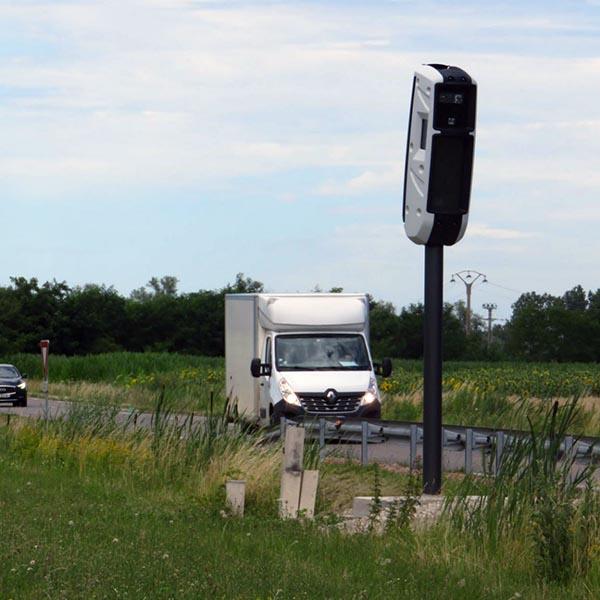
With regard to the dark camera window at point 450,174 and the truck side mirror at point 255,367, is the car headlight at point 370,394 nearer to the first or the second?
the truck side mirror at point 255,367

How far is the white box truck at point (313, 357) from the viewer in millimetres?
26531

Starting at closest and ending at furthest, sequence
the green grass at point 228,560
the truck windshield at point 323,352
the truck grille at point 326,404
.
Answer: the green grass at point 228,560 → the truck grille at point 326,404 → the truck windshield at point 323,352

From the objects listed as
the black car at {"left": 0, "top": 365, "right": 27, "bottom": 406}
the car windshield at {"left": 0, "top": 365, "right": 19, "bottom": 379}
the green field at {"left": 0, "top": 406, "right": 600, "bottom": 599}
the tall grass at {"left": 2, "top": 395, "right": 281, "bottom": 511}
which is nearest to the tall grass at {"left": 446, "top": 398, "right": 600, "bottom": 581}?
the green field at {"left": 0, "top": 406, "right": 600, "bottom": 599}

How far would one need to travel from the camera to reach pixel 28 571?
9.32 metres

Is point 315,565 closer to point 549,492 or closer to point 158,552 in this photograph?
point 158,552

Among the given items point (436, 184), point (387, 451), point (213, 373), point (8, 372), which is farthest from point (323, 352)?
point (213, 373)

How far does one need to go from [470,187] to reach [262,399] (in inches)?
559

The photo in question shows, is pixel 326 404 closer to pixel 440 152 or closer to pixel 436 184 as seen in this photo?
pixel 436 184

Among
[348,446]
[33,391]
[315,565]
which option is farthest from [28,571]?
[33,391]

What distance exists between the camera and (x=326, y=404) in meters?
26.5

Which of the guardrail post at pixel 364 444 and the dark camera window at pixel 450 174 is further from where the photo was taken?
the guardrail post at pixel 364 444

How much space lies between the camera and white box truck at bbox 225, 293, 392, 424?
26.5 m

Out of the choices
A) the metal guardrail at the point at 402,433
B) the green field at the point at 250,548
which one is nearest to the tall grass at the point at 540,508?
the green field at the point at 250,548

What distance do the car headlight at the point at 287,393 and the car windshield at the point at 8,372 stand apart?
23.2m
